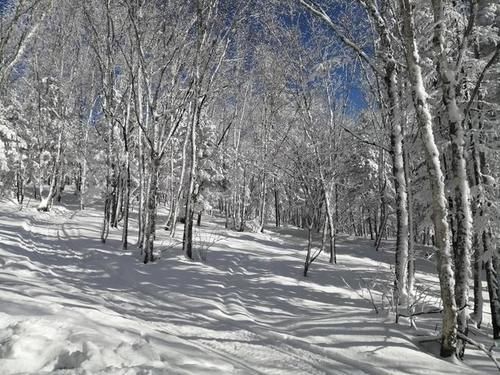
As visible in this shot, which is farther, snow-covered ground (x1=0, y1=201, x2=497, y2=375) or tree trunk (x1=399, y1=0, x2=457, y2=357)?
tree trunk (x1=399, y1=0, x2=457, y2=357)

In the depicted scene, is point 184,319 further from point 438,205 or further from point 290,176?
point 290,176

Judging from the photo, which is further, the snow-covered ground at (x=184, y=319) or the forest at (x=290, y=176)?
the forest at (x=290, y=176)

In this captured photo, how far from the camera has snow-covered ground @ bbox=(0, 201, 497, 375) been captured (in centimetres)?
333

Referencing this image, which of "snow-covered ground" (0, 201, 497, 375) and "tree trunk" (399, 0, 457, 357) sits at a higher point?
"tree trunk" (399, 0, 457, 357)

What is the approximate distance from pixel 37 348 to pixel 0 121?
24924 mm

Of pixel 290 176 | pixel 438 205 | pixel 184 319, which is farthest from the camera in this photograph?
pixel 290 176

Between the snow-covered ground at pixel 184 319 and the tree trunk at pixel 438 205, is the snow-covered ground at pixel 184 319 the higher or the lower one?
the lower one

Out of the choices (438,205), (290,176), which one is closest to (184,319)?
(438,205)

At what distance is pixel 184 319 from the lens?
5785mm

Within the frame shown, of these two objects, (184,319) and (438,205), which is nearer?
(438,205)

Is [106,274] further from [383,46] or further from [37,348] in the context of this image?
[383,46]

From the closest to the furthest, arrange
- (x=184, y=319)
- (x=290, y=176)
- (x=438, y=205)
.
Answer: (x=438, y=205), (x=184, y=319), (x=290, y=176)

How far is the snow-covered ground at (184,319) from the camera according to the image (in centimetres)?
333

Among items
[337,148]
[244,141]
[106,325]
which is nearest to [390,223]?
[244,141]
